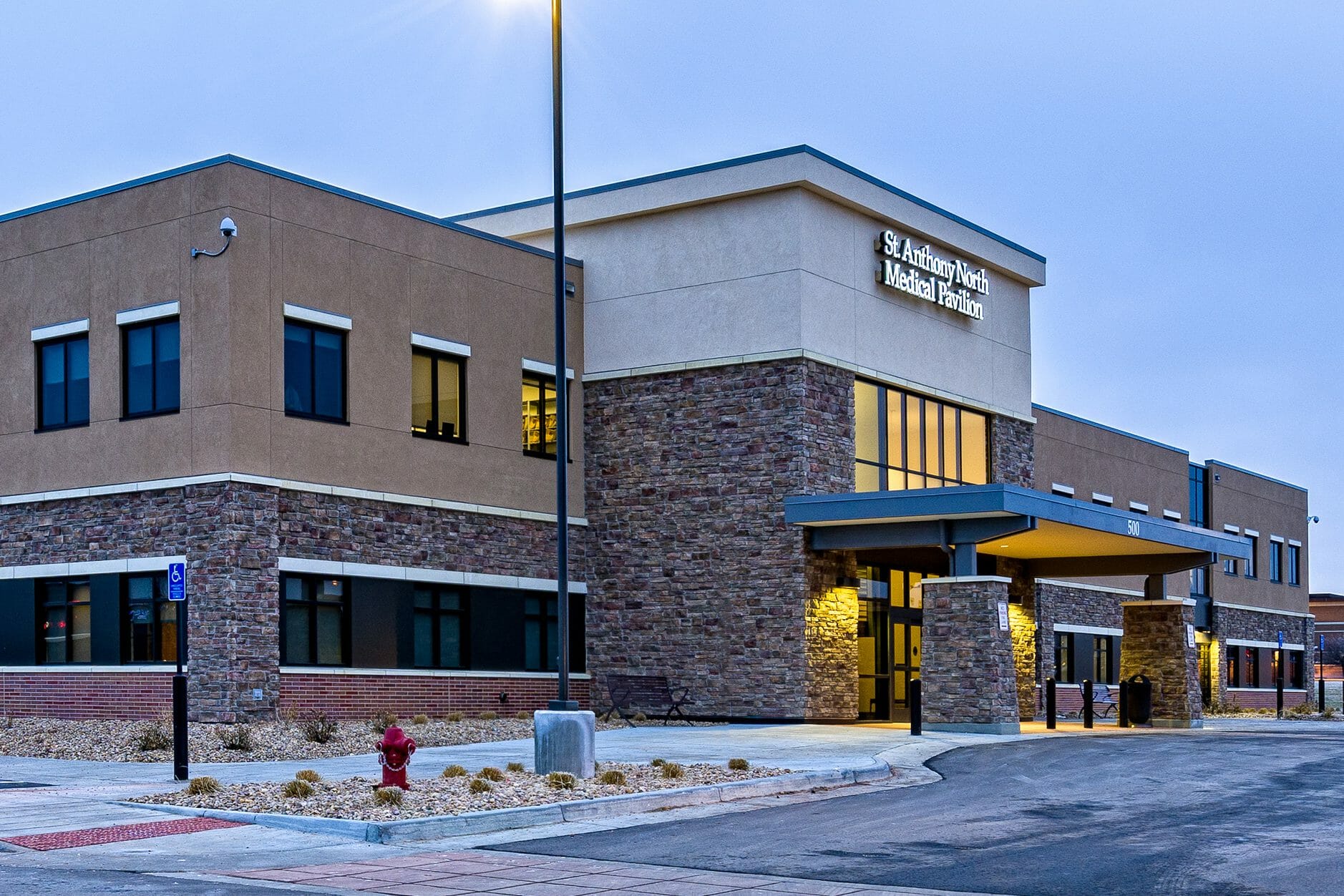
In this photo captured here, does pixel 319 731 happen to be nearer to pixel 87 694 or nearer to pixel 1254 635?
pixel 87 694

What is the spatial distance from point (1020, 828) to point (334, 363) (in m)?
17.4

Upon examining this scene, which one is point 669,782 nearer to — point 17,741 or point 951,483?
point 17,741

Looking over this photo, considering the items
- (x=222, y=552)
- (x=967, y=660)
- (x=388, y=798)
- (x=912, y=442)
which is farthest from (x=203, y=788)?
(x=912, y=442)

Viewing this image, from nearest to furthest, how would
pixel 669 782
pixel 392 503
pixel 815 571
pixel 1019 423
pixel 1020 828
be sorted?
pixel 1020 828 < pixel 669 782 < pixel 392 503 < pixel 815 571 < pixel 1019 423

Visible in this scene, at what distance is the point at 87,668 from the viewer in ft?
89.4

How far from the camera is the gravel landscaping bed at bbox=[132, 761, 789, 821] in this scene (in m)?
14.5

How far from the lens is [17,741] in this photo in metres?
24.4

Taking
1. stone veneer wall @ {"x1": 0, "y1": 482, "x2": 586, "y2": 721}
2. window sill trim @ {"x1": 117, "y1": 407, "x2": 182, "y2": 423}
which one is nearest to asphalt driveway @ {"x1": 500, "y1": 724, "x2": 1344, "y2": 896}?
stone veneer wall @ {"x1": 0, "y1": 482, "x2": 586, "y2": 721}

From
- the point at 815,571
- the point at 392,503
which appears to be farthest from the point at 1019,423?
the point at 392,503

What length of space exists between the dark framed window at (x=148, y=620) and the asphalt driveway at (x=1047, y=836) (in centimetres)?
1337

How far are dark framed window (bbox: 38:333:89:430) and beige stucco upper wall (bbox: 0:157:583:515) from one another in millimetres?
237

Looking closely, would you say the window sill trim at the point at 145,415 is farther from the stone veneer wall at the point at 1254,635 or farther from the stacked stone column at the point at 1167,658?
the stone veneer wall at the point at 1254,635

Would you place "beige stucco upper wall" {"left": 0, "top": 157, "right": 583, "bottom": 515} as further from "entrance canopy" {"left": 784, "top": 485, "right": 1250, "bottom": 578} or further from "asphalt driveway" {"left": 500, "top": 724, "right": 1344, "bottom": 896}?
"asphalt driveway" {"left": 500, "top": 724, "right": 1344, "bottom": 896}

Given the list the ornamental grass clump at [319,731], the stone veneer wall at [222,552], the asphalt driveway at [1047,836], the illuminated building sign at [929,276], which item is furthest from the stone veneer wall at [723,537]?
the asphalt driveway at [1047,836]
